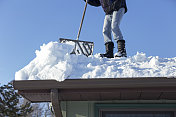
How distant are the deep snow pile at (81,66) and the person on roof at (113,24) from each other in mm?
1092

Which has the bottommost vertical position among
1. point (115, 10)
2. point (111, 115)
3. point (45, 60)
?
point (111, 115)

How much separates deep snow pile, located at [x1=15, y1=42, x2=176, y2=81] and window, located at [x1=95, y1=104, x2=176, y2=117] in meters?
0.80

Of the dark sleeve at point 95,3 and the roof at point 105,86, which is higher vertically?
the dark sleeve at point 95,3

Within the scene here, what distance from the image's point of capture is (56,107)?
3561 mm

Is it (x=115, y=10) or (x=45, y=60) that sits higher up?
(x=115, y=10)

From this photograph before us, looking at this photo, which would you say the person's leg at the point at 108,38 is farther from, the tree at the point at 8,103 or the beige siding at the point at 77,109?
the tree at the point at 8,103

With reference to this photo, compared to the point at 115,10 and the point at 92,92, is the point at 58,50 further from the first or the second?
the point at 115,10

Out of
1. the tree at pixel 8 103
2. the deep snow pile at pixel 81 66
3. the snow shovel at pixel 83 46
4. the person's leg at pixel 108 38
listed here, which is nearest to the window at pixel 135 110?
the deep snow pile at pixel 81 66

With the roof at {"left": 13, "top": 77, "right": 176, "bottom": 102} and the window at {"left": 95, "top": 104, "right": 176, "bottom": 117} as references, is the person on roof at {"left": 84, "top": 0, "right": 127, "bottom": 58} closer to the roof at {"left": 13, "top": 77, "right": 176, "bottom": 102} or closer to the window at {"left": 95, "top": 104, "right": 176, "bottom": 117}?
the window at {"left": 95, "top": 104, "right": 176, "bottom": 117}

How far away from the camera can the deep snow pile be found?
3398 millimetres

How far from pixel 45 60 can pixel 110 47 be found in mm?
2204

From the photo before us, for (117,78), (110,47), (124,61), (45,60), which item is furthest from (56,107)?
(110,47)

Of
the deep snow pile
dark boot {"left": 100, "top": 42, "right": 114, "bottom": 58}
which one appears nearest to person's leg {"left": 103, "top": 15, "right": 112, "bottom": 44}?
dark boot {"left": 100, "top": 42, "right": 114, "bottom": 58}

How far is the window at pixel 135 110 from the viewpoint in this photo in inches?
159
